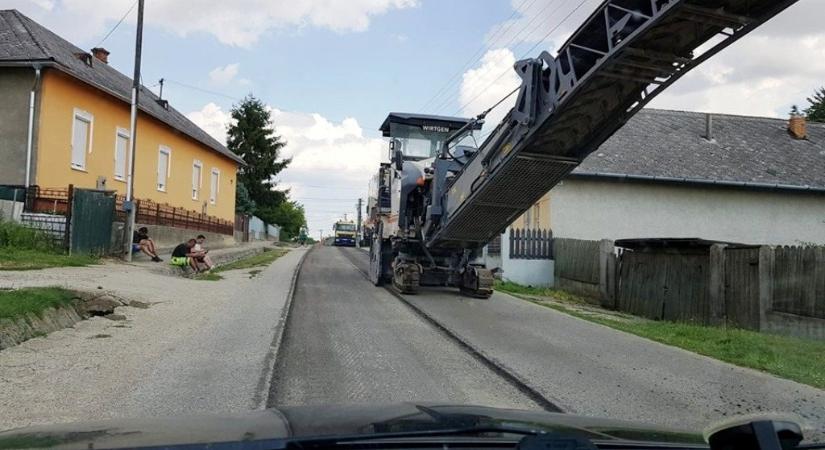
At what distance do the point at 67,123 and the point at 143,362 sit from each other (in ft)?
54.7

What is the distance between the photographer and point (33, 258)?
1545 cm

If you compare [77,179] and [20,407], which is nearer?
[20,407]

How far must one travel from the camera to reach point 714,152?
89.9 feet

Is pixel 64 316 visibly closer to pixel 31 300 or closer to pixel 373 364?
pixel 31 300

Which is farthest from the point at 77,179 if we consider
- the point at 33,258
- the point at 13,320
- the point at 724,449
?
the point at 724,449

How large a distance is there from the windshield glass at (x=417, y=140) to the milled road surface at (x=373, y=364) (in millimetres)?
5881

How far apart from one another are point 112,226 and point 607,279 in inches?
559

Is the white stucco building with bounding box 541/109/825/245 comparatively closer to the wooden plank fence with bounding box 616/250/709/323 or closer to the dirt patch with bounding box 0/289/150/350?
the wooden plank fence with bounding box 616/250/709/323

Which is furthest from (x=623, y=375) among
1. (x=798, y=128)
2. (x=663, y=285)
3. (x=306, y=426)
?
(x=798, y=128)

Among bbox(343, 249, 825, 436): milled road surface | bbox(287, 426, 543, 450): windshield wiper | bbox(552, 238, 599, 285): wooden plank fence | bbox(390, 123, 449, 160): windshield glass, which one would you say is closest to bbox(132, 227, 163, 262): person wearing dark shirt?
bbox(390, 123, 449, 160): windshield glass

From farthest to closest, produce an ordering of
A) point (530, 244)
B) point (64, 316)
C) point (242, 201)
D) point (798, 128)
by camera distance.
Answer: point (242, 201) < point (798, 128) < point (530, 244) < point (64, 316)

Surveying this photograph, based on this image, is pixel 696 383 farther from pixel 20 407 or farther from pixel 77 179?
pixel 77 179

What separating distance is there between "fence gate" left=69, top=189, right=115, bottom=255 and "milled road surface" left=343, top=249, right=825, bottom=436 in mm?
10865

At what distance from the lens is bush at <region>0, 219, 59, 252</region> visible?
1647 cm
